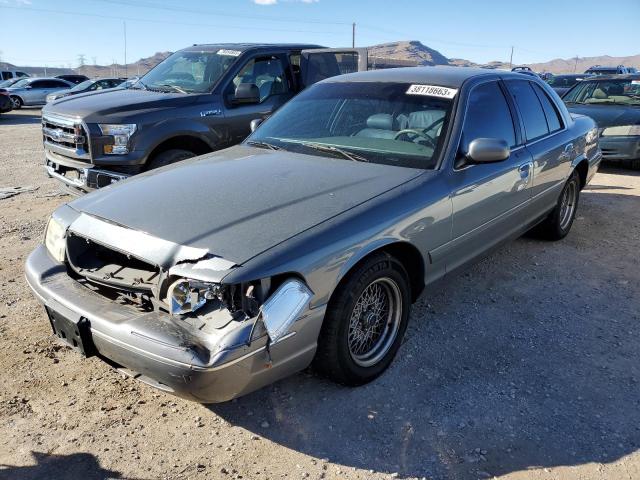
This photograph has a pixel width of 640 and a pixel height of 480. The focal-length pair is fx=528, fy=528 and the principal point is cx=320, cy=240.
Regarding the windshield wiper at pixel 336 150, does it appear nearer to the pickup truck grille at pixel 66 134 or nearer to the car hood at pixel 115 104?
the car hood at pixel 115 104

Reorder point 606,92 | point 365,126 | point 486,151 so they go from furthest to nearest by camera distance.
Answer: point 606,92 < point 365,126 < point 486,151

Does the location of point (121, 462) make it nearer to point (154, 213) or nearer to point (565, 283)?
point (154, 213)

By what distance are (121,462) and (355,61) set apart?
18.8ft

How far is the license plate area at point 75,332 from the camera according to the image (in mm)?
2498

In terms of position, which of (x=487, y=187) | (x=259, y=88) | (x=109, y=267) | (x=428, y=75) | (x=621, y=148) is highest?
(x=428, y=75)

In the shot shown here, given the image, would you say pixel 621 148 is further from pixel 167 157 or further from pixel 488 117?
pixel 167 157

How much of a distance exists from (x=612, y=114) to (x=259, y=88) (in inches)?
257

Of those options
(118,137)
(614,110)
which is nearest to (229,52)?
(118,137)

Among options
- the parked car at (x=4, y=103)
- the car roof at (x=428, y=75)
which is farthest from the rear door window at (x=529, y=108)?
the parked car at (x=4, y=103)

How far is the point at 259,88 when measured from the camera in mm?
6551

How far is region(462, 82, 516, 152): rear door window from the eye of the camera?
11.9ft

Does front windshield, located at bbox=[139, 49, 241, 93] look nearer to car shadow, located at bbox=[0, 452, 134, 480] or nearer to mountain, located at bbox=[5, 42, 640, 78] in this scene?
car shadow, located at bbox=[0, 452, 134, 480]

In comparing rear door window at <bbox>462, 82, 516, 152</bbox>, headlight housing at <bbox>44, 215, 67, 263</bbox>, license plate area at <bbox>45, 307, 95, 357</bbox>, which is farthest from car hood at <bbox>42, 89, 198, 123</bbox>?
rear door window at <bbox>462, 82, 516, 152</bbox>

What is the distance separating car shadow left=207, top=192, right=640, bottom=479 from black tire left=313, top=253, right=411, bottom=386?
0.45ft
